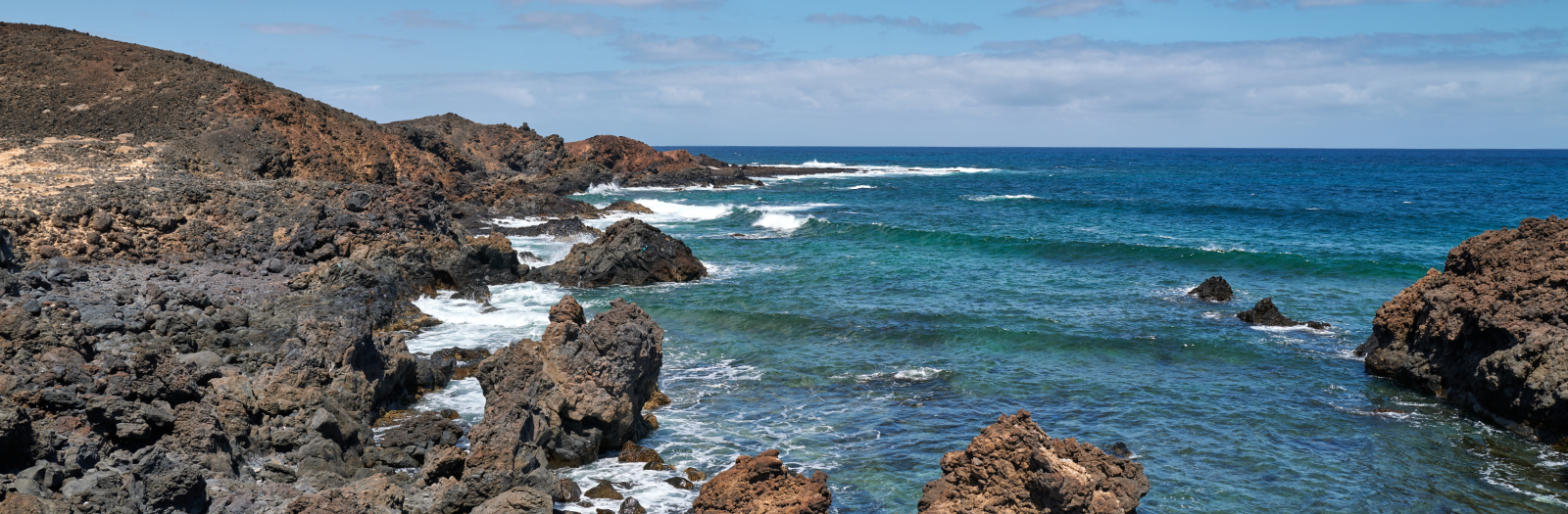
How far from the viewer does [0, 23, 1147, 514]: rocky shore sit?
9.59m

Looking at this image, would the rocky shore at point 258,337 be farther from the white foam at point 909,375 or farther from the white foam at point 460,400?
the white foam at point 909,375

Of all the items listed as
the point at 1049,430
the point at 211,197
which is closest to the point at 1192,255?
the point at 1049,430

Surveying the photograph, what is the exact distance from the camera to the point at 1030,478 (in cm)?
941

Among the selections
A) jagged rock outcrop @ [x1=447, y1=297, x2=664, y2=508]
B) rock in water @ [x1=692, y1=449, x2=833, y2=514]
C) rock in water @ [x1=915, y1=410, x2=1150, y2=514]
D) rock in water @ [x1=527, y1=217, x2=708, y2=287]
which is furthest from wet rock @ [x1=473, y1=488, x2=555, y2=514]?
rock in water @ [x1=527, y1=217, x2=708, y2=287]

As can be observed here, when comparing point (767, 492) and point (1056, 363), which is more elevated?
point (767, 492)

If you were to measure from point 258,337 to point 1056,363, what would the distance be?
15.3 metres

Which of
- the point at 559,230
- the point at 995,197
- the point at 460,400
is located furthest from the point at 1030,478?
the point at 995,197

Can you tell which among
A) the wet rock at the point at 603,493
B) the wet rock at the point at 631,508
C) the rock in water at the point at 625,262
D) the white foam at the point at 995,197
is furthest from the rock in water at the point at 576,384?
the white foam at the point at 995,197

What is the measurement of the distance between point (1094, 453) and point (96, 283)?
18.1 meters

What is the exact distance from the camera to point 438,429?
1249 centimetres

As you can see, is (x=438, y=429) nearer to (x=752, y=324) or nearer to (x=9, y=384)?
(x=9, y=384)

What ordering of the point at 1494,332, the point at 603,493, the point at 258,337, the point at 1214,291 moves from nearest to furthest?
the point at 603,493
the point at 1494,332
the point at 258,337
the point at 1214,291

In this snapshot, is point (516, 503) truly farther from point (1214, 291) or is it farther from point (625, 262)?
point (1214, 291)

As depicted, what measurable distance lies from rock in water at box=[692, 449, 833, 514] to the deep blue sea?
4.42ft
